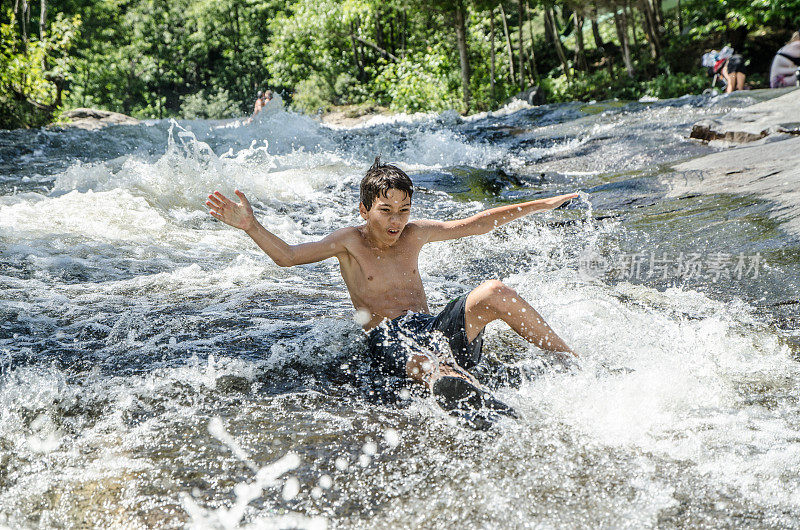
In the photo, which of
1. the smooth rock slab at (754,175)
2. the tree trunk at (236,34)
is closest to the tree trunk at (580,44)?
the smooth rock slab at (754,175)

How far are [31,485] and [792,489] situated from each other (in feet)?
7.40

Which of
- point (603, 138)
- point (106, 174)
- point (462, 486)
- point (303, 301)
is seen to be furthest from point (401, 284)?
point (603, 138)

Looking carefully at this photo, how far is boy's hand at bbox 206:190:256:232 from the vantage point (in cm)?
290

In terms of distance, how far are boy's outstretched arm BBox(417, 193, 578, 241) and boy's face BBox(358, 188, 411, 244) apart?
275 millimetres

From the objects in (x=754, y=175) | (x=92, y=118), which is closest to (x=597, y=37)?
(x=92, y=118)

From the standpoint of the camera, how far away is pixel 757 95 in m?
10.3

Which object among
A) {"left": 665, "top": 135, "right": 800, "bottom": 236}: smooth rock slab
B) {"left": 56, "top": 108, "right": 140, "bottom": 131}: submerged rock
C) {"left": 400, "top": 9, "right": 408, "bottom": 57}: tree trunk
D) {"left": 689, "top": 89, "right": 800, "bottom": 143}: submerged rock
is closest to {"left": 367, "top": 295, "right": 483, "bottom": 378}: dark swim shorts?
{"left": 665, "top": 135, "right": 800, "bottom": 236}: smooth rock slab

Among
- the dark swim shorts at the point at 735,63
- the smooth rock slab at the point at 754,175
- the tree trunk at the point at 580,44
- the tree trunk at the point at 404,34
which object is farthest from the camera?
the tree trunk at the point at 404,34

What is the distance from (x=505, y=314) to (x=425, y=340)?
0.37m

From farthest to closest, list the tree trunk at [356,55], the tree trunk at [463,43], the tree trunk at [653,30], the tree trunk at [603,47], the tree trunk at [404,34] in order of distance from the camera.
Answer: the tree trunk at [356,55], the tree trunk at [404,34], the tree trunk at [603,47], the tree trunk at [653,30], the tree trunk at [463,43]

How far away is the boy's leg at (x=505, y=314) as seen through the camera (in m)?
2.88

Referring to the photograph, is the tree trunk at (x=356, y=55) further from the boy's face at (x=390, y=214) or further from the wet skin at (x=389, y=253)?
the boy's face at (x=390, y=214)

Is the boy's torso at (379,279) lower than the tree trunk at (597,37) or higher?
lower

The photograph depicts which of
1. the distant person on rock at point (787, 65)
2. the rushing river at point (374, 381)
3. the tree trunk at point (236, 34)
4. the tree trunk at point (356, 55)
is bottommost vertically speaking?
the rushing river at point (374, 381)
